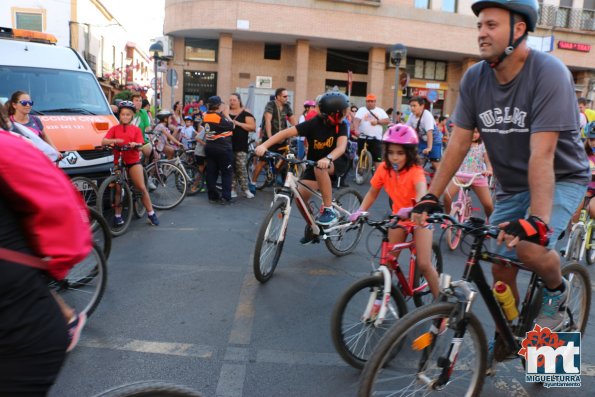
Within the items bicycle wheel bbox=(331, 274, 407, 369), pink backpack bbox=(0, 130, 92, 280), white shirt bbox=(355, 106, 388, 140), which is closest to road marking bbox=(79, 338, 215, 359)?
bicycle wheel bbox=(331, 274, 407, 369)

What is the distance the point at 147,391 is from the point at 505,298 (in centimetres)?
204

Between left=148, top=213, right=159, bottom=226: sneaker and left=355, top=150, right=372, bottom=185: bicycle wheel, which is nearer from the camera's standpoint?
left=148, top=213, right=159, bottom=226: sneaker

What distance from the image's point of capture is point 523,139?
2848 millimetres

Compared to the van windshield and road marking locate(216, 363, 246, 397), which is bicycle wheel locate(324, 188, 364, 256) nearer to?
road marking locate(216, 363, 246, 397)

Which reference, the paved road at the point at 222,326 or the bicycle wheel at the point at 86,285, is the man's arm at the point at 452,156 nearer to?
the paved road at the point at 222,326

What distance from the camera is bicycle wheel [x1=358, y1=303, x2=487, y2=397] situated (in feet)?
7.84

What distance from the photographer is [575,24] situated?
29.9m

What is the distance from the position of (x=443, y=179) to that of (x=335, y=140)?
290 cm

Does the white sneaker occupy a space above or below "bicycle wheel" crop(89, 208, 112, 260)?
below

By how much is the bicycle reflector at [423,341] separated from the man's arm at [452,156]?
37.0 inches

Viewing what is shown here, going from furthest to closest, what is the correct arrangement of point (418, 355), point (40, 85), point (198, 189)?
point (198, 189)
point (40, 85)
point (418, 355)

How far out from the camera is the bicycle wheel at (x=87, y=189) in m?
6.81

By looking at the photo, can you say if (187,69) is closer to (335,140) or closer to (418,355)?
(335,140)

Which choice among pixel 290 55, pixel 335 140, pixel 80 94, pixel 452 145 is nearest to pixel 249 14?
pixel 290 55
